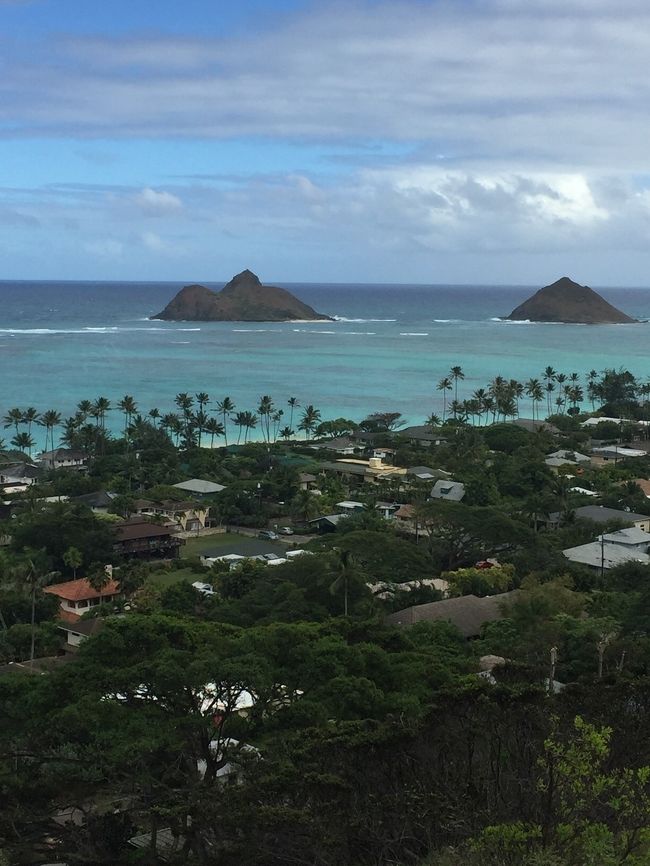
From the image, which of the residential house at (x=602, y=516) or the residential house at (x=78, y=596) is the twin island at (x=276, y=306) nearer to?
the residential house at (x=602, y=516)

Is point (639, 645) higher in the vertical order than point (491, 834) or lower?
lower

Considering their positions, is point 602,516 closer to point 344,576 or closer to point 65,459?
point 344,576

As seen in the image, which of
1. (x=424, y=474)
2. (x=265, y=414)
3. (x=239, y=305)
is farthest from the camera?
(x=239, y=305)

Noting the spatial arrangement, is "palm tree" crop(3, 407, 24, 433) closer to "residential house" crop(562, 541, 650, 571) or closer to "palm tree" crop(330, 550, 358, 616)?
"residential house" crop(562, 541, 650, 571)

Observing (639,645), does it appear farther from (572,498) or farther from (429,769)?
(572,498)

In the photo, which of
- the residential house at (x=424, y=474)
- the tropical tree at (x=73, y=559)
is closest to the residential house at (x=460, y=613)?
the tropical tree at (x=73, y=559)

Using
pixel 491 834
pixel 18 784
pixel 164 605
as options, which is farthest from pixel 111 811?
pixel 164 605

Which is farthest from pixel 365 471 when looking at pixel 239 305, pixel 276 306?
pixel 276 306
